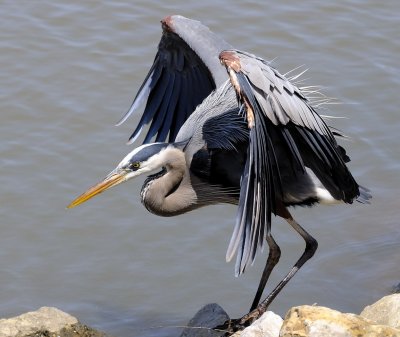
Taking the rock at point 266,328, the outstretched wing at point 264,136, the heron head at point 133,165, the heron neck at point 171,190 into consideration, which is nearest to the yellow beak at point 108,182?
the heron head at point 133,165

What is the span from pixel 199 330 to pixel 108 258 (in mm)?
1562

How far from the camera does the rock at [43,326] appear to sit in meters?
5.69

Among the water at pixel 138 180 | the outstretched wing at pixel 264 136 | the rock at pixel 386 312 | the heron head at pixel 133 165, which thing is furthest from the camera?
the water at pixel 138 180

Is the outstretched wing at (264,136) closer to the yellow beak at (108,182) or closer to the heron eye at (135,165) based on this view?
the heron eye at (135,165)

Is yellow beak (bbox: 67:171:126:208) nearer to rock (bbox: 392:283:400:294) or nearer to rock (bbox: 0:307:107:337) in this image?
rock (bbox: 0:307:107:337)

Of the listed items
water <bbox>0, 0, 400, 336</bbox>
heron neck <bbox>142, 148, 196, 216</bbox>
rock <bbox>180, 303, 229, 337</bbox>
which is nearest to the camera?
rock <bbox>180, 303, 229, 337</bbox>

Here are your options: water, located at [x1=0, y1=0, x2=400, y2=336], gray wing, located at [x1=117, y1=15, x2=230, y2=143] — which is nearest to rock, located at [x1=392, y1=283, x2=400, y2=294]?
water, located at [x1=0, y1=0, x2=400, y2=336]

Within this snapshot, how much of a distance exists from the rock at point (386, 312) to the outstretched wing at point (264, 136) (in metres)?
0.76

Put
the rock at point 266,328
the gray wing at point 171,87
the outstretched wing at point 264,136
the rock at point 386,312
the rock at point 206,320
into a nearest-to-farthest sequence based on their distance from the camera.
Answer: the rock at point 266,328 → the outstretched wing at point 264,136 → the rock at point 386,312 → the rock at point 206,320 → the gray wing at point 171,87

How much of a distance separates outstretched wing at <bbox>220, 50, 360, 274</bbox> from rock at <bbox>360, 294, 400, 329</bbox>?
2.48ft

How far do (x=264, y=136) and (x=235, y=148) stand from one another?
2.17 feet

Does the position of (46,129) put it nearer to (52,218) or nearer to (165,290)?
(52,218)

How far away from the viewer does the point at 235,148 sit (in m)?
6.27

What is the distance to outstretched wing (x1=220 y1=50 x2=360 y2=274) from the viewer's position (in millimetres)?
5508
